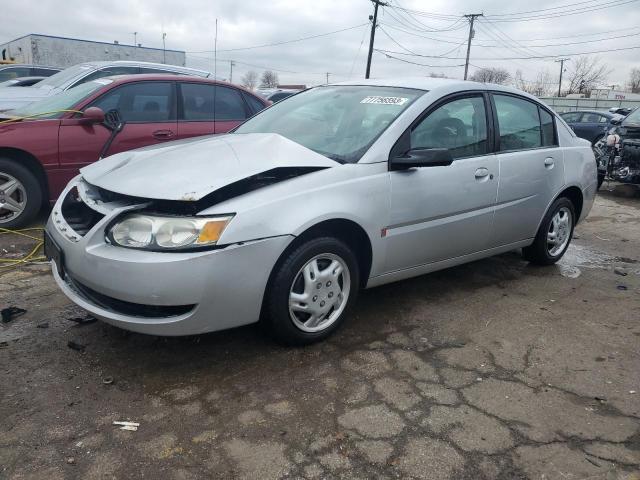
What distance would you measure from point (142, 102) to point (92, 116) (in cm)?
71

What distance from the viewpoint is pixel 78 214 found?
3.10m

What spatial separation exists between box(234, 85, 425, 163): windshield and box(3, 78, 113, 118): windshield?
2349 millimetres

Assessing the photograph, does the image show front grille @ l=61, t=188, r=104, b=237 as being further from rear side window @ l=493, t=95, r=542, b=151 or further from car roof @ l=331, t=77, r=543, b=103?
rear side window @ l=493, t=95, r=542, b=151

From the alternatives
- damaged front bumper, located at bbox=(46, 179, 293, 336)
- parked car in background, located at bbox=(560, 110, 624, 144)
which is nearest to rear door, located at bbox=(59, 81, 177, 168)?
damaged front bumper, located at bbox=(46, 179, 293, 336)

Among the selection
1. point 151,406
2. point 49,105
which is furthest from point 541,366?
point 49,105

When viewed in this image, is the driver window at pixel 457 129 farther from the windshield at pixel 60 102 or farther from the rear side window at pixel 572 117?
the rear side window at pixel 572 117

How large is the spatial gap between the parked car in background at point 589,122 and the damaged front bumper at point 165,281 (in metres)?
15.2

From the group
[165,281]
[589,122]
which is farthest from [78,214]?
[589,122]

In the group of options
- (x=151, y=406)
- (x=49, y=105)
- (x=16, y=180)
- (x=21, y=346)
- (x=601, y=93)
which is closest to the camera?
(x=151, y=406)

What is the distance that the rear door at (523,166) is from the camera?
4.09m

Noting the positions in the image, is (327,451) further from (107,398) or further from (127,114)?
(127,114)

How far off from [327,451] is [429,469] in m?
0.43

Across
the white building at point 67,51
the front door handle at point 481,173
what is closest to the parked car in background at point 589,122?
the front door handle at point 481,173

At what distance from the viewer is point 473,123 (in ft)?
12.9
